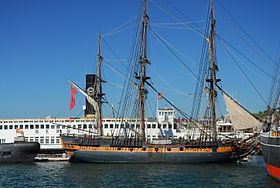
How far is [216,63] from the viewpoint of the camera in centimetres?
4500

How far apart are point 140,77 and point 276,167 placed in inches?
960

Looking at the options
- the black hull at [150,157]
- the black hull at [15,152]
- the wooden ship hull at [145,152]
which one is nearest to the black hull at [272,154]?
the wooden ship hull at [145,152]

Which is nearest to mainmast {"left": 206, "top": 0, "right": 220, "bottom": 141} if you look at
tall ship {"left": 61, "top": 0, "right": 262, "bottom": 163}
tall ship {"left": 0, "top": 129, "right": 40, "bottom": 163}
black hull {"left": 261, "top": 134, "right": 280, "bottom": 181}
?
tall ship {"left": 61, "top": 0, "right": 262, "bottom": 163}

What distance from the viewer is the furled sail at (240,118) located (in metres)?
40.1

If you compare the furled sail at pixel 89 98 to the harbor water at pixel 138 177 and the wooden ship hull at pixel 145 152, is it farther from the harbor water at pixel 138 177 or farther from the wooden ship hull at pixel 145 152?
the harbor water at pixel 138 177

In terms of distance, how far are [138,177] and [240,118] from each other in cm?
1716

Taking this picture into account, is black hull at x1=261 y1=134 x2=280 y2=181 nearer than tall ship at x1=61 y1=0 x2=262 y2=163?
Yes

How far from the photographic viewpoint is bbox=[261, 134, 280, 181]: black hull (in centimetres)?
2545

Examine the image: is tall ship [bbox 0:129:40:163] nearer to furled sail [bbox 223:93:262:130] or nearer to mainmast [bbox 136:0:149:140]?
mainmast [bbox 136:0:149:140]

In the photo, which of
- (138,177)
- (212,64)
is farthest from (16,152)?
(212,64)

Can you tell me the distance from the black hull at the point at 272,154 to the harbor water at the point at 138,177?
871 millimetres

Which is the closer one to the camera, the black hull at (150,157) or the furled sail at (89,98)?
the black hull at (150,157)

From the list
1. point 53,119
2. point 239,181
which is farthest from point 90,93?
point 239,181

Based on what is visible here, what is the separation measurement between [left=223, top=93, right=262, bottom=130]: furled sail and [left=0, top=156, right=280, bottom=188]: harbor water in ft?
21.1
